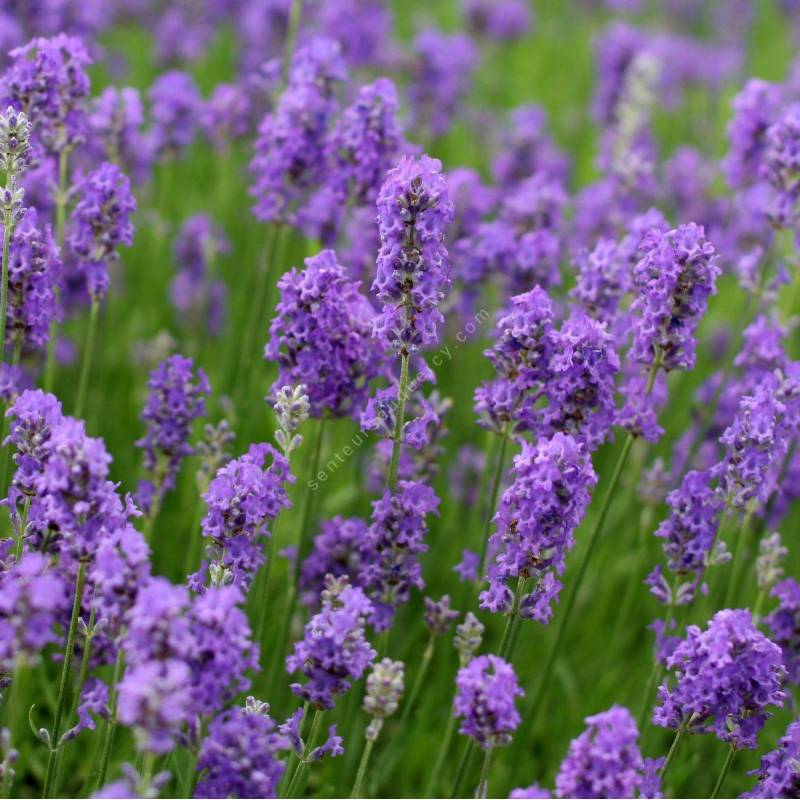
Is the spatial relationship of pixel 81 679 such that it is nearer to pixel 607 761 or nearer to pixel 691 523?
pixel 607 761

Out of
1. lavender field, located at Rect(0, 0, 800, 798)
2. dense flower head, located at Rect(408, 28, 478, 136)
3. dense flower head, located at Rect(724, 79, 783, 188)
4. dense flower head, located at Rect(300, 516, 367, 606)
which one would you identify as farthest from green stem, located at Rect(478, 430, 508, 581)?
dense flower head, located at Rect(408, 28, 478, 136)

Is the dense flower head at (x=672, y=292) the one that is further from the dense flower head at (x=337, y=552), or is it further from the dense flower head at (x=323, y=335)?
the dense flower head at (x=337, y=552)

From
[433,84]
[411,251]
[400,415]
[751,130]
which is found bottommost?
[400,415]

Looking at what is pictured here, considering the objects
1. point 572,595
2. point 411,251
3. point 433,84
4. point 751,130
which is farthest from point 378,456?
point 433,84

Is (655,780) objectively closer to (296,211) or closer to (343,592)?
(343,592)

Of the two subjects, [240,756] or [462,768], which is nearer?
[240,756]

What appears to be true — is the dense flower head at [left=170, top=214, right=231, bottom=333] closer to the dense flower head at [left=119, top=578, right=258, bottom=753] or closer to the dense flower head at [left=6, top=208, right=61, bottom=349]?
the dense flower head at [left=6, top=208, right=61, bottom=349]

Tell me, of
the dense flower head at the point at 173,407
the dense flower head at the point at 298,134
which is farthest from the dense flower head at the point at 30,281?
the dense flower head at the point at 298,134
